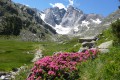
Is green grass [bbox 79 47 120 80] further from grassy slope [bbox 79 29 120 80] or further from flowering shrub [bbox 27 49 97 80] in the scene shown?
flowering shrub [bbox 27 49 97 80]

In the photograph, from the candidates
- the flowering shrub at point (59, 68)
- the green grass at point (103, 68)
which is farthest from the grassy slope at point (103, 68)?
the flowering shrub at point (59, 68)

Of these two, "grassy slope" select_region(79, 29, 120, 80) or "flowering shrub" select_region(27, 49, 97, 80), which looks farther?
"flowering shrub" select_region(27, 49, 97, 80)

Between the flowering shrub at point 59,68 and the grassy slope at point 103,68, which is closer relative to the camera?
the grassy slope at point 103,68

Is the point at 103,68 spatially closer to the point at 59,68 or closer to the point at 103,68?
the point at 103,68

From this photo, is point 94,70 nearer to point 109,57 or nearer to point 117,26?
point 109,57

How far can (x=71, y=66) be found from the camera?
72.8 feet

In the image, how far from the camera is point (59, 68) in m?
21.7

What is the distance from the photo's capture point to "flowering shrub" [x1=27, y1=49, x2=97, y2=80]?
21.1 meters

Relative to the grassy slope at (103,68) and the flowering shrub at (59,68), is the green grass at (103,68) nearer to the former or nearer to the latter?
the grassy slope at (103,68)

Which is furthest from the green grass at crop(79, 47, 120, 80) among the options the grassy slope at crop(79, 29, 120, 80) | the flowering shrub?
the flowering shrub

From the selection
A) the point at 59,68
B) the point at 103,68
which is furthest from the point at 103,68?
the point at 59,68

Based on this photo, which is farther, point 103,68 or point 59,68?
point 59,68

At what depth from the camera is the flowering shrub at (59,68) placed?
69.4ft

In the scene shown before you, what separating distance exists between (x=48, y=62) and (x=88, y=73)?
14.6 ft
